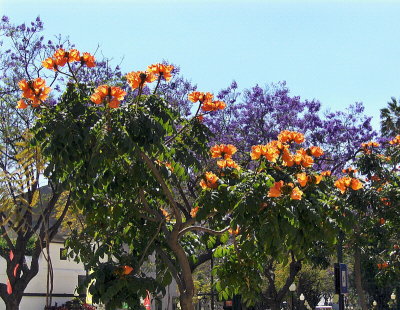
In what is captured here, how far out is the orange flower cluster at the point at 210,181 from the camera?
757cm

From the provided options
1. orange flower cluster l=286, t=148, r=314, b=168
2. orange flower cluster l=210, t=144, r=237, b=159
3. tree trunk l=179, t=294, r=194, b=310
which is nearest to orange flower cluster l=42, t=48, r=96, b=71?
orange flower cluster l=210, t=144, r=237, b=159

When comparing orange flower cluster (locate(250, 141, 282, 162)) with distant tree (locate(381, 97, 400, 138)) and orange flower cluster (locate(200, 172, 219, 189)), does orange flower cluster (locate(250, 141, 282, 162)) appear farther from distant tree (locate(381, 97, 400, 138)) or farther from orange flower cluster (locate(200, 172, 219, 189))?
distant tree (locate(381, 97, 400, 138))

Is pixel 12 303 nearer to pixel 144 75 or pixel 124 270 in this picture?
pixel 124 270

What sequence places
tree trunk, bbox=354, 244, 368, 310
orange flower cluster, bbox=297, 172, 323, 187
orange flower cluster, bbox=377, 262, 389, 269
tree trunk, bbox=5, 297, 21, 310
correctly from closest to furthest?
orange flower cluster, bbox=297, 172, 323, 187, tree trunk, bbox=354, 244, 368, 310, orange flower cluster, bbox=377, 262, 389, 269, tree trunk, bbox=5, 297, 21, 310

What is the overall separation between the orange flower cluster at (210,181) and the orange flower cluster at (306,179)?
3.42 ft

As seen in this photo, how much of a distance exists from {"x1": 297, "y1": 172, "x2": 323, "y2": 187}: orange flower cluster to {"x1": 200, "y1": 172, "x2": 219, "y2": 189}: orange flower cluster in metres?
1.04

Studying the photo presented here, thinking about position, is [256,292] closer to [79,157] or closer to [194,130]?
[194,130]

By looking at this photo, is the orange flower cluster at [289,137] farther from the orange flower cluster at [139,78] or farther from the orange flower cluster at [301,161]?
the orange flower cluster at [139,78]

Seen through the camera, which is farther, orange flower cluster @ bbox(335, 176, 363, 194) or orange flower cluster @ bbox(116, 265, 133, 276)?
orange flower cluster @ bbox(335, 176, 363, 194)

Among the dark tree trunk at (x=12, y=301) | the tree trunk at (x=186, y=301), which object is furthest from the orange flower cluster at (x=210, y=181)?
the dark tree trunk at (x=12, y=301)

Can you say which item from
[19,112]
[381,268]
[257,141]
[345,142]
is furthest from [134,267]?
[345,142]

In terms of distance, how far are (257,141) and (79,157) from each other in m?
15.8

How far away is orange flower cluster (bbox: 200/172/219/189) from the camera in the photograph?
24.8ft

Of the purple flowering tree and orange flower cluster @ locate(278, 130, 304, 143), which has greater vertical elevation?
the purple flowering tree
